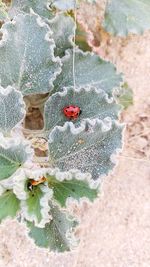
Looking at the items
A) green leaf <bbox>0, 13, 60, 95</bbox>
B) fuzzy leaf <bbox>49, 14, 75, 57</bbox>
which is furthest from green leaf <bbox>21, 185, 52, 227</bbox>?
fuzzy leaf <bbox>49, 14, 75, 57</bbox>

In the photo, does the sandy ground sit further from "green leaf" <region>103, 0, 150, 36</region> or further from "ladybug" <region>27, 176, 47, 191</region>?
"ladybug" <region>27, 176, 47, 191</region>

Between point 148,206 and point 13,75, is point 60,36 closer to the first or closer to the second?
point 13,75

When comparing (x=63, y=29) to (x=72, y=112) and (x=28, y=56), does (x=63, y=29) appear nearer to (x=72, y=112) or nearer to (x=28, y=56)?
(x=28, y=56)

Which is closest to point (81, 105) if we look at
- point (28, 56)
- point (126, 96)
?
point (28, 56)

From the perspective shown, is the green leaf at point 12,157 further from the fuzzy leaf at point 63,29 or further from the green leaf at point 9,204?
the fuzzy leaf at point 63,29

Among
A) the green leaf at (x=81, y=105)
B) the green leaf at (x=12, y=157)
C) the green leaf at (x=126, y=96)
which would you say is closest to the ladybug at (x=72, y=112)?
the green leaf at (x=81, y=105)
